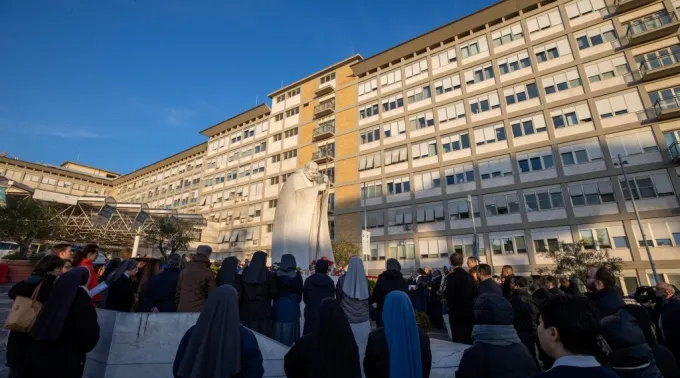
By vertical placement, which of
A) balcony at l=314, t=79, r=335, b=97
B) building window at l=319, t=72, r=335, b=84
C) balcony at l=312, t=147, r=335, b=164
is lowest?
balcony at l=312, t=147, r=335, b=164

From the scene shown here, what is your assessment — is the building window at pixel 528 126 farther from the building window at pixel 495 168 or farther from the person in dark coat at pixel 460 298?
the person in dark coat at pixel 460 298

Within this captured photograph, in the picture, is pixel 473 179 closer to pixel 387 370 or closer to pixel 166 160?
pixel 387 370

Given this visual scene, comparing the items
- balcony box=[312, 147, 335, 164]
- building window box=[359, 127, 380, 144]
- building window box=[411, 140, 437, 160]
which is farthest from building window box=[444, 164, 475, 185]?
balcony box=[312, 147, 335, 164]

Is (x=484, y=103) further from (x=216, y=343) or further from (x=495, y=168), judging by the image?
(x=216, y=343)

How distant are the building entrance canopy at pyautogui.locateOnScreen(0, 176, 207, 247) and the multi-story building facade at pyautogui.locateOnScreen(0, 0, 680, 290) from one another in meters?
10.9

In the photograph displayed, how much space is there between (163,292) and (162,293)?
0.07 ft

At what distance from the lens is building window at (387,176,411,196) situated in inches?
1296

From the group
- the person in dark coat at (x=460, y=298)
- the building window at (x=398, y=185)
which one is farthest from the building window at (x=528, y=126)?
the person in dark coat at (x=460, y=298)

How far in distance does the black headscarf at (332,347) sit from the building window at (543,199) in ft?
92.8

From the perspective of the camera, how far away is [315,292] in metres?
5.53

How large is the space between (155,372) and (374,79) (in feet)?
127

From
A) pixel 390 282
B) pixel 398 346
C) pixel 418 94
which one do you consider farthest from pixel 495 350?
pixel 418 94

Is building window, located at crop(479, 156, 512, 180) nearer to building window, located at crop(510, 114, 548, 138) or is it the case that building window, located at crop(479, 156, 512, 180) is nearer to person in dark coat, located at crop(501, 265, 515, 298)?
building window, located at crop(510, 114, 548, 138)

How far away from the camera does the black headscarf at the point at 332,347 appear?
254cm
